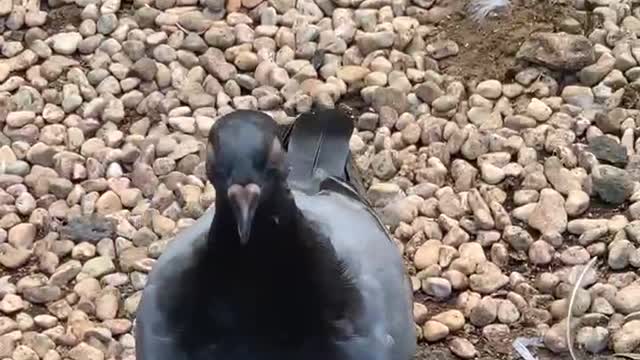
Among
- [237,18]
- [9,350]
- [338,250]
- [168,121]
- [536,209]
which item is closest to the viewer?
[338,250]

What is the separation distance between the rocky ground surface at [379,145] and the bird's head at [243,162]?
1244mm

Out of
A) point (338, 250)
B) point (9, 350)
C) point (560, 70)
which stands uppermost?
point (338, 250)

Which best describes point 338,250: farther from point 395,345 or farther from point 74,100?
point 74,100

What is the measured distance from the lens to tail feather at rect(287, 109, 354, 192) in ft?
13.0

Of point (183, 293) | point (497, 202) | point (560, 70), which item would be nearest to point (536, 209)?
point (497, 202)

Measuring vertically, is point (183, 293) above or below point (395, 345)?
above

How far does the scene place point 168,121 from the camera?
4.84m

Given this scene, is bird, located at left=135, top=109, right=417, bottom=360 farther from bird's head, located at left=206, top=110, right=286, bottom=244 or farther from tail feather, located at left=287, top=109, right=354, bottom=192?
tail feather, located at left=287, top=109, right=354, bottom=192

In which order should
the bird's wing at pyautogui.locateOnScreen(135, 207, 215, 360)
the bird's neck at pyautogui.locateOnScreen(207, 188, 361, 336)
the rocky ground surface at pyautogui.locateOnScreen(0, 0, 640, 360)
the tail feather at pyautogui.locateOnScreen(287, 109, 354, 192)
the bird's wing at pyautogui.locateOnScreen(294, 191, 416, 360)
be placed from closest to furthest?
the bird's neck at pyautogui.locateOnScreen(207, 188, 361, 336) < the bird's wing at pyautogui.locateOnScreen(135, 207, 215, 360) < the bird's wing at pyautogui.locateOnScreen(294, 191, 416, 360) < the tail feather at pyautogui.locateOnScreen(287, 109, 354, 192) < the rocky ground surface at pyautogui.locateOnScreen(0, 0, 640, 360)

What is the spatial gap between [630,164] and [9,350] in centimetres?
189

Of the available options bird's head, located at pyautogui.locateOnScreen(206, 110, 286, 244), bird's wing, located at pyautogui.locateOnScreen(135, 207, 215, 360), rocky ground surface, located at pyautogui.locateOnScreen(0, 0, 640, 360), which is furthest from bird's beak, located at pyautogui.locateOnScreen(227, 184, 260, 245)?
rocky ground surface, located at pyautogui.locateOnScreen(0, 0, 640, 360)

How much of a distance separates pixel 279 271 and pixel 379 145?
1.55m

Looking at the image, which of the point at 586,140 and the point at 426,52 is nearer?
the point at 586,140

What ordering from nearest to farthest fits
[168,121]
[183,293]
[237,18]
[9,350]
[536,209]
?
1. [183,293]
2. [9,350]
3. [536,209]
4. [168,121]
5. [237,18]
